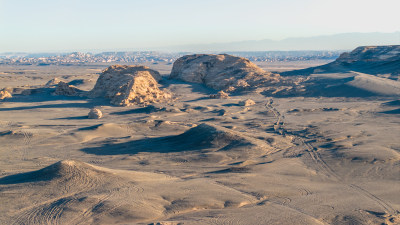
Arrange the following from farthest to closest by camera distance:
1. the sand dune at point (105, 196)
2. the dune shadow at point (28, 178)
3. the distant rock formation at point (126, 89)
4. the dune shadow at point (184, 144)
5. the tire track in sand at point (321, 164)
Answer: the distant rock formation at point (126, 89), the dune shadow at point (184, 144), the dune shadow at point (28, 178), the tire track in sand at point (321, 164), the sand dune at point (105, 196)

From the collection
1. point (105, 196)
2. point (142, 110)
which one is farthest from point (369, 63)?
point (105, 196)

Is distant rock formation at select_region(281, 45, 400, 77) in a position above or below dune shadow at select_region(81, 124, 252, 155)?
above

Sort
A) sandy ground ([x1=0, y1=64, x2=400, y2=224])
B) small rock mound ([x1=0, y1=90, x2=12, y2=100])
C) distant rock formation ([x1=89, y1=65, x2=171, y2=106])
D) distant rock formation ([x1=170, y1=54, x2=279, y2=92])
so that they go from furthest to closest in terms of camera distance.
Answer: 1. distant rock formation ([x1=170, y1=54, x2=279, y2=92])
2. small rock mound ([x1=0, y1=90, x2=12, y2=100])
3. distant rock formation ([x1=89, y1=65, x2=171, y2=106])
4. sandy ground ([x1=0, y1=64, x2=400, y2=224])

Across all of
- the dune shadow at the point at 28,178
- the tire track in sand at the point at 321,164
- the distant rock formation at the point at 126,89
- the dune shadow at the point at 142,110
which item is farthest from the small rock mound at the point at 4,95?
the tire track in sand at the point at 321,164

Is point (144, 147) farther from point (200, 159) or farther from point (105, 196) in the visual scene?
point (105, 196)

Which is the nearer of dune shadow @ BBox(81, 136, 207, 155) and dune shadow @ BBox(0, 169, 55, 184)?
dune shadow @ BBox(0, 169, 55, 184)

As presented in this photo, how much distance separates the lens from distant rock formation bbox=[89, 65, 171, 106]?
26406 mm

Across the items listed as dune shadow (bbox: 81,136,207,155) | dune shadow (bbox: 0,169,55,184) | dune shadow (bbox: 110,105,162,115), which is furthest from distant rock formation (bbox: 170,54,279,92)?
dune shadow (bbox: 0,169,55,184)

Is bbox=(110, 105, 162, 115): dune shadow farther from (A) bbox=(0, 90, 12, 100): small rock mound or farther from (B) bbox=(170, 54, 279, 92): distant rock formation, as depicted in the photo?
(A) bbox=(0, 90, 12, 100): small rock mound

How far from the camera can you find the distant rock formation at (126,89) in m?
26.4

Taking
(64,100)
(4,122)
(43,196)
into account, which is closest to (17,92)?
(64,100)

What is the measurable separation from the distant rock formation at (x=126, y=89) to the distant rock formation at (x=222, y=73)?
7164 millimetres

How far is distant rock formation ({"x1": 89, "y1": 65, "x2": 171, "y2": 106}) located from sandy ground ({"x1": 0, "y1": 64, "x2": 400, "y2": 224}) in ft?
11.9

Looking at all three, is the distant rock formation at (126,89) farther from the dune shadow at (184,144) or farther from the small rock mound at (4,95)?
the dune shadow at (184,144)
